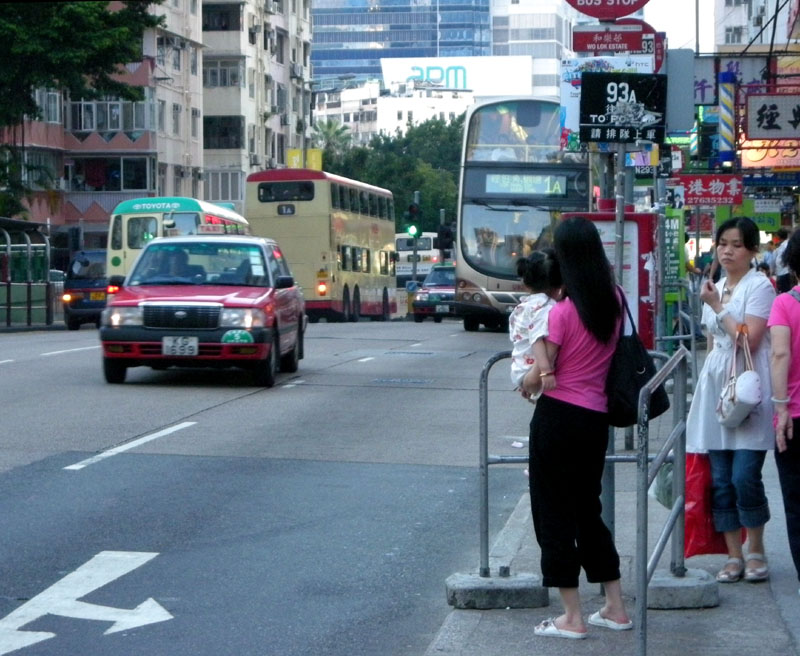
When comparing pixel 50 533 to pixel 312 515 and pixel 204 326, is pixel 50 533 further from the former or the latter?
pixel 204 326

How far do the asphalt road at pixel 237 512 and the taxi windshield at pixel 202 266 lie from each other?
1203 millimetres

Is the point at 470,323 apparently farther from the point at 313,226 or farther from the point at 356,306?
the point at 356,306

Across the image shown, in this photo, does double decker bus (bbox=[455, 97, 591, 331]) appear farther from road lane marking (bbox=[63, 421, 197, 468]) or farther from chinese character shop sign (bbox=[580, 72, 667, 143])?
chinese character shop sign (bbox=[580, 72, 667, 143])

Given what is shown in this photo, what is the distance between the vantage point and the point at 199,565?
7688 millimetres

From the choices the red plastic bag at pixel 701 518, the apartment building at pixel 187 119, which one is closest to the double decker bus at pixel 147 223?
the apartment building at pixel 187 119

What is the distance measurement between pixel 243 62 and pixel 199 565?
72.9 meters

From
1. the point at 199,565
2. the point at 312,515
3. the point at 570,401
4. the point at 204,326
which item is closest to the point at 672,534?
the point at 570,401

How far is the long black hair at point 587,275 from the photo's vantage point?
18.7 feet

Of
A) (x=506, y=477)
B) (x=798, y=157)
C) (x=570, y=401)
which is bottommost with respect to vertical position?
(x=506, y=477)

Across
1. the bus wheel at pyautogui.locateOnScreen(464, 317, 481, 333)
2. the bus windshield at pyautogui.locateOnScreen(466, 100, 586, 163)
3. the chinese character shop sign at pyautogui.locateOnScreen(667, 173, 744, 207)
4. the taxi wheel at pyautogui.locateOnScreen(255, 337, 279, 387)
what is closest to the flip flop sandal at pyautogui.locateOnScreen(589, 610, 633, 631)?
the taxi wheel at pyautogui.locateOnScreen(255, 337, 279, 387)

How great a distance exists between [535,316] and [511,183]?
81.9 ft

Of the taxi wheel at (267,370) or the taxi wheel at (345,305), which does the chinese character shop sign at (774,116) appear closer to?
the taxi wheel at (267,370)

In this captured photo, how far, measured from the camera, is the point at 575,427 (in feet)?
19.0

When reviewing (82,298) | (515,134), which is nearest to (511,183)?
(515,134)
